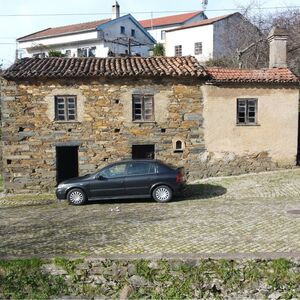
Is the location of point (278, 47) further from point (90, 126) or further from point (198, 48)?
point (198, 48)

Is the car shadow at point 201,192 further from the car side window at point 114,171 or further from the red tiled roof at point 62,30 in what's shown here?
the red tiled roof at point 62,30

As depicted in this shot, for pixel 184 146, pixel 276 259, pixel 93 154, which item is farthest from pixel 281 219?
pixel 93 154

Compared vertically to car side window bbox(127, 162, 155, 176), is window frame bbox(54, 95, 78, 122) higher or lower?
higher

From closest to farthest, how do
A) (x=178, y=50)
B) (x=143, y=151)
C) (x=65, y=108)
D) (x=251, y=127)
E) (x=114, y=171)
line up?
(x=114, y=171) → (x=65, y=108) → (x=251, y=127) → (x=143, y=151) → (x=178, y=50)

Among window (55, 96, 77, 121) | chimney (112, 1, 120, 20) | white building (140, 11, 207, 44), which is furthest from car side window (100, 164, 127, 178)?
white building (140, 11, 207, 44)

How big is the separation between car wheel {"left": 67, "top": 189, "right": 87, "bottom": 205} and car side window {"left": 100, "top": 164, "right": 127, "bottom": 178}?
1.02 metres

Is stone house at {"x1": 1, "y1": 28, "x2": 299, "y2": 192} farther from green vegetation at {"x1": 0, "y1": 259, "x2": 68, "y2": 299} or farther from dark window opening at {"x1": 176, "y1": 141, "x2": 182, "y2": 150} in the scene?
green vegetation at {"x1": 0, "y1": 259, "x2": 68, "y2": 299}

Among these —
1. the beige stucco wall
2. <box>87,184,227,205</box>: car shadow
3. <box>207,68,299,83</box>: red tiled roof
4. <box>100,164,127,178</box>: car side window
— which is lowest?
<box>87,184,227,205</box>: car shadow

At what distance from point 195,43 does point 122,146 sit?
90.2 feet

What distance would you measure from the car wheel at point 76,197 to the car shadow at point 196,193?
0.36m

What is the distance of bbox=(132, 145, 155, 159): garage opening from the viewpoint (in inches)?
730

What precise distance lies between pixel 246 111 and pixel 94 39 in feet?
94.4

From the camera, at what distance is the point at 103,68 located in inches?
719

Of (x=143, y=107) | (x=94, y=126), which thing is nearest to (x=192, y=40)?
(x=143, y=107)
